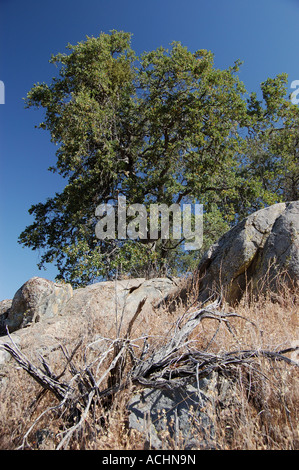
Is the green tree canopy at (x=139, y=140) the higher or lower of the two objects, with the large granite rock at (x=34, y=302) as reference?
higher

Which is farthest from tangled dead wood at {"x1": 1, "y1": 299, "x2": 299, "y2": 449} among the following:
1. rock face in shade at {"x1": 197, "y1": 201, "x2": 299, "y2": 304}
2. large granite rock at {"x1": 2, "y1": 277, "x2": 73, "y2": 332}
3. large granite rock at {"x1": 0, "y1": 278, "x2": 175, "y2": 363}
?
large granite rock at {"x1": 2, "y1": 277, "x2": 73, "y2": 332}

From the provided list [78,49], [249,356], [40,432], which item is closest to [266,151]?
[78,49]

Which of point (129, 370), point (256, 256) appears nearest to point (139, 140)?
point (256, 256)

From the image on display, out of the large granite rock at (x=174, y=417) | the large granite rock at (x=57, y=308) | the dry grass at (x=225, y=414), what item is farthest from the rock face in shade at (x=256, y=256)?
the large granite rock at (x=174, y=417)

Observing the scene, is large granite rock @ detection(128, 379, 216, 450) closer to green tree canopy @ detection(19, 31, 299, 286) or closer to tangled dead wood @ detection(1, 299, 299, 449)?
tangled dead wood @ detection(1, 299, 299, 449)

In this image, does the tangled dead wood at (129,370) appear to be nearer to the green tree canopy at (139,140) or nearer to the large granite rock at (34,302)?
the large granite rock at (34,302)

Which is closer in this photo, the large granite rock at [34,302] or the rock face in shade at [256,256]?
the rock face in shade at [256,256]

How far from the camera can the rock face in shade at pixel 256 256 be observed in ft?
22.0

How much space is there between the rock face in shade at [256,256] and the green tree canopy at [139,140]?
4.75 metres

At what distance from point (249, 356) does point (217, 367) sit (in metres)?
0.34

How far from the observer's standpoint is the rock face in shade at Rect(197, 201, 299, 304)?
264 inches

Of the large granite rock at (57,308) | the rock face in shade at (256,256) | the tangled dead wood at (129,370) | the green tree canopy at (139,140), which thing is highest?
the green tree canopy at (139,140)

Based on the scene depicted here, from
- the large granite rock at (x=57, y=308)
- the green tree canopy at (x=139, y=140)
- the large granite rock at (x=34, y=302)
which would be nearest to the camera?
the large granite rock at (x=57, y=308)

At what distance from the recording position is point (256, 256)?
24.5 ft
